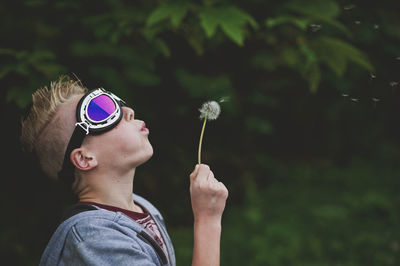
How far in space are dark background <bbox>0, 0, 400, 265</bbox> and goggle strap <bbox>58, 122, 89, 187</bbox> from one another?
0.73 ft

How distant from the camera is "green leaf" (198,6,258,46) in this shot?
2.54m

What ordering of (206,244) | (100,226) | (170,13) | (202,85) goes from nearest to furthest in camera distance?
(100,226)
(206,244)
(170,13)
(202,85)

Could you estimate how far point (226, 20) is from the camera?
2.62 m

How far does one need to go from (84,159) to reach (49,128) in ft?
0.61

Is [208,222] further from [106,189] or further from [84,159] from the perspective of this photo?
[84,159]

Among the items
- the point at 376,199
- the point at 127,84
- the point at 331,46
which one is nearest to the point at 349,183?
the point at 376,199

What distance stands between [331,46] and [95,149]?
6.55 feet

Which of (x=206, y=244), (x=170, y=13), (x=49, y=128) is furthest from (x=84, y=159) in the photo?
(x=170, y=13)

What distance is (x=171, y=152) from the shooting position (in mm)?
4000

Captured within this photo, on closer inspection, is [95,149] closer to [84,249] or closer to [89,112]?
[89,112]

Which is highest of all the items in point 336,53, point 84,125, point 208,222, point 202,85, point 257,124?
point 84,125

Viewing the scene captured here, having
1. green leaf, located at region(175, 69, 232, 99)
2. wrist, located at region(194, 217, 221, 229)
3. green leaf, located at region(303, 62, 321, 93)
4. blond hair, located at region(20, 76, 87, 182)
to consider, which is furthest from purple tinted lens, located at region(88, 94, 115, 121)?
green leaf, located at region(175, 69, 232, 99)

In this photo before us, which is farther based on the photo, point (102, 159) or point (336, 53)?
point (336, 53)

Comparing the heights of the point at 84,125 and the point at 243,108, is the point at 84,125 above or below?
above
